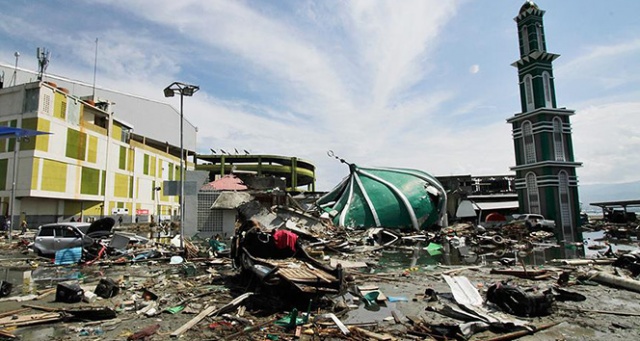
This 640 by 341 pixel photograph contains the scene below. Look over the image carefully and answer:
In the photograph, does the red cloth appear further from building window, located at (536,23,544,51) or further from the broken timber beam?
building window, located at (536,23,544,51)

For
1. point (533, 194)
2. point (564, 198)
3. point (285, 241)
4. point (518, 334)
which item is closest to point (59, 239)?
point (285, 241)

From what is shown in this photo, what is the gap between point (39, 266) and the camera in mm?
12773

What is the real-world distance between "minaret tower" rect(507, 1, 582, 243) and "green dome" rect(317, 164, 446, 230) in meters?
8.60

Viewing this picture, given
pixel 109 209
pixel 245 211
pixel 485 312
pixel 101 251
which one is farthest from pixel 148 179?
pixel 485 312

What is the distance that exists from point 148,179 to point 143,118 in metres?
18.3

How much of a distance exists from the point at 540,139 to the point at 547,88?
17.0ft

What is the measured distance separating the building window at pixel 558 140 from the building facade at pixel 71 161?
3616 centimetres

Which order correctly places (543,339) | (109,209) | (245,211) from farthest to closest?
(109,209)
(245,211)
(543,339)

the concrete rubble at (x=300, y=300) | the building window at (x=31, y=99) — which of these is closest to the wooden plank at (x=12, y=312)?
the concrete rubble at (x=300, y=300)

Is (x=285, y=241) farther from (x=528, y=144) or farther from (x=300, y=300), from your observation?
(x=528, y=144)

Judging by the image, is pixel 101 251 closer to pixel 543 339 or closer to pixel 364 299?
pixel 364 299

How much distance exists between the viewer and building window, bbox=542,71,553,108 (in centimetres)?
3278

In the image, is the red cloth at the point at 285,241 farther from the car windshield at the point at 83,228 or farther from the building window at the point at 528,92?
the building window at the point at 528,92

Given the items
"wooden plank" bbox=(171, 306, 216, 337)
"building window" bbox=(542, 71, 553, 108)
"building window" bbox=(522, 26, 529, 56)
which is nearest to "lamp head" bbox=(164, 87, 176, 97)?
"wooden plank" bbox=(171, 306, 216, 337)
